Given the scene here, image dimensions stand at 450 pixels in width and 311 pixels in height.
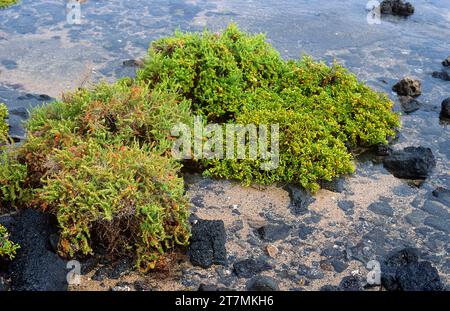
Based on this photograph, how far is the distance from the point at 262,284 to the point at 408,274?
6.72ft

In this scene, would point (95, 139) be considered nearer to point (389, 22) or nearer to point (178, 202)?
point (178, 202)

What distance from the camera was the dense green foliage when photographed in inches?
376

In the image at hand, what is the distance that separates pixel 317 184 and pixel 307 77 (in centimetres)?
297

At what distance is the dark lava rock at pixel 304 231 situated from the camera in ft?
27.5

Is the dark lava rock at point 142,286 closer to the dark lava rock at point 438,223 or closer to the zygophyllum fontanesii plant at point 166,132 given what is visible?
the zygophyllum fontanesii plant at point 166,132

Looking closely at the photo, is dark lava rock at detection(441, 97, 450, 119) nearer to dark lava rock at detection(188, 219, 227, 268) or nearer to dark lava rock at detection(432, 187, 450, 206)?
dark lava rock at detection(432, 187, 450, 206)

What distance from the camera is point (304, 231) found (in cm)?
848

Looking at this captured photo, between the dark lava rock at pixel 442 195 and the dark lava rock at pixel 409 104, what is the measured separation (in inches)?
116

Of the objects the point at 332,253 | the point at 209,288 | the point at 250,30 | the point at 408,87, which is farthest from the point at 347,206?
the point at 250,30

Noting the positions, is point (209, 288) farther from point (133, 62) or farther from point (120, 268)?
point (133, 62)

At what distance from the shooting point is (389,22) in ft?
55.0

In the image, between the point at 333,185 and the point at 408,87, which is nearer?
the point at 333,185
